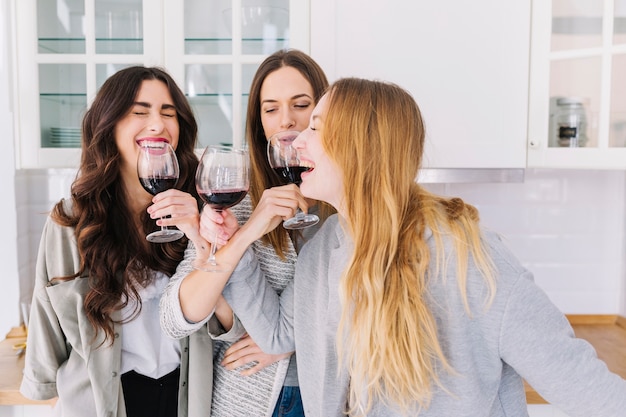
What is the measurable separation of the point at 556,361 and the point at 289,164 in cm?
63

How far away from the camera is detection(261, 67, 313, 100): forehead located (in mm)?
1413

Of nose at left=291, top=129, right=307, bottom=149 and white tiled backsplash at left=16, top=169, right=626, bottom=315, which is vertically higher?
nose at left=291, top=129, right=307, bottom=149

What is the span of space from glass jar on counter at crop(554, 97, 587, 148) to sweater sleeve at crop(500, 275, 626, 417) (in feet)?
3.15

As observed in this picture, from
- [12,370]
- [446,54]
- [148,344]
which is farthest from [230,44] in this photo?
[12,370]

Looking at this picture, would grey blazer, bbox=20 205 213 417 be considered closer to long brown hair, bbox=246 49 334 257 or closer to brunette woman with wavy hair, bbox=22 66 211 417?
brunette woman with wavy hair, bbox=22 66 211 417

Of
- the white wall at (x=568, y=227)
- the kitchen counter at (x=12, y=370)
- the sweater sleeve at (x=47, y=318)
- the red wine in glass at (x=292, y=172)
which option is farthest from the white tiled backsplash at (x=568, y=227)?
the kitchen counter at (x=12, y=370)

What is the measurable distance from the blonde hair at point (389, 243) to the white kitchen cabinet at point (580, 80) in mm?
870

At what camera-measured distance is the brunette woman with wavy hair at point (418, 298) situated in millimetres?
979

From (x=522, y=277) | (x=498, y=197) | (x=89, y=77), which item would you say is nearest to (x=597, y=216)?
(x=498, y=197)

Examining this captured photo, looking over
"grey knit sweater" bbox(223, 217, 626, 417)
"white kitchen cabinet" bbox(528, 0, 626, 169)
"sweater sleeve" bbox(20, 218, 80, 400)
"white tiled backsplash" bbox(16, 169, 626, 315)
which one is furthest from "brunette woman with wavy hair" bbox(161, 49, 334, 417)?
"white tiled backsplash" bbox(16, 169, 626, 315)

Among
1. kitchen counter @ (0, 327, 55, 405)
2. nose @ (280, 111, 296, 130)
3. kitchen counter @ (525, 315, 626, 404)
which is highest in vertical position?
nose @ (280, 111, 296, 130)

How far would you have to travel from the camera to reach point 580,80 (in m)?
1.75

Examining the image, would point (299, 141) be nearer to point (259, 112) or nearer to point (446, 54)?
point (259, 112)

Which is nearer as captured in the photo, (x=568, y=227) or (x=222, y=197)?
(x=222, y=197)
